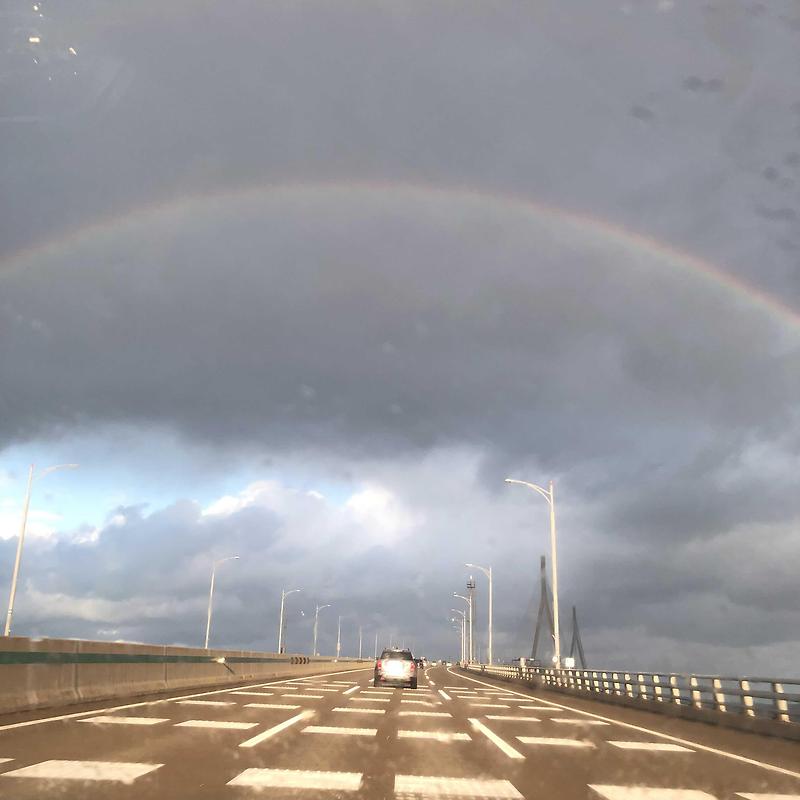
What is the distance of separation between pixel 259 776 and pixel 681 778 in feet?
16.0

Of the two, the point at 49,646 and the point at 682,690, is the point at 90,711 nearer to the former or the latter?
the point at 49,646

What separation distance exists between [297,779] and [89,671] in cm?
1121

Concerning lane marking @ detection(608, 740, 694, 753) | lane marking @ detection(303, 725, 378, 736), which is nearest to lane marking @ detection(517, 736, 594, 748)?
lane marking @ detection(608, 740, 694, 753)

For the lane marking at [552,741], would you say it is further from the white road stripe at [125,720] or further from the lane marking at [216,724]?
the white road stripe at [125,720]

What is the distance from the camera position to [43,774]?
7.95 metres

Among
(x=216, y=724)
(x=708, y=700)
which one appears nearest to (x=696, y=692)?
(x=708, y=700)

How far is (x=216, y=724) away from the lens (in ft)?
44.1

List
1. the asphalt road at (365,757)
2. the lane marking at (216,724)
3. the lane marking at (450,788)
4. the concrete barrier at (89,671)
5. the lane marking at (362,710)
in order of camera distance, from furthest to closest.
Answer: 1. the lane marking at (362,710)
2. the concrete barrier at (89,671)
3. the lane marking at (216,724)
4. the asphalt road at (365,757)
5. the lane marking at (450,788)

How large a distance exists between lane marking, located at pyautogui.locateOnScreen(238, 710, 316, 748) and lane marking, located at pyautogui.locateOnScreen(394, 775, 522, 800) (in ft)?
5.75

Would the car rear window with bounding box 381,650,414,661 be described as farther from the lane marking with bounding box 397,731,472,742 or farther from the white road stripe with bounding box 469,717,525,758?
the lane marking with bounding box 397,731,472,742

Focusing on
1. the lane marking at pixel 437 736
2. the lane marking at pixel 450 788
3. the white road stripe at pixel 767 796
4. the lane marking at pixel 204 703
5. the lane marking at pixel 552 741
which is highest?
the lane marking at pixel 204 703

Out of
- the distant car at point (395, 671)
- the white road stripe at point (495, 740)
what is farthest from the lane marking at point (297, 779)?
the distant car at point (395, 671)

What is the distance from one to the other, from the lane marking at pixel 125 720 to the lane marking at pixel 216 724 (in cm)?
47

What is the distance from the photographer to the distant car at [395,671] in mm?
33438
